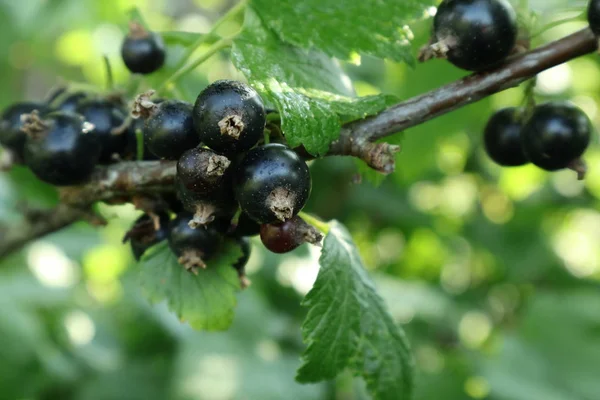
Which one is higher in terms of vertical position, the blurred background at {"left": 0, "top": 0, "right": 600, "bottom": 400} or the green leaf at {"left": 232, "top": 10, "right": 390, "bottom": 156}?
the green leaf at {"left": 232, "top": 10, "right": 390, "bottom": 156}

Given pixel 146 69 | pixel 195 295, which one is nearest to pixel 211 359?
pixel 195 295

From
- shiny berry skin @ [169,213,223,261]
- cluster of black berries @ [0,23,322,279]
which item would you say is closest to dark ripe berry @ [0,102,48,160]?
cluster of black berries @ [0,23,322,279]

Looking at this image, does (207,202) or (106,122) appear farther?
(106,122)

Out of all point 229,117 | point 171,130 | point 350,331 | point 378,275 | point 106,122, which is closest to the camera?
point 229,117

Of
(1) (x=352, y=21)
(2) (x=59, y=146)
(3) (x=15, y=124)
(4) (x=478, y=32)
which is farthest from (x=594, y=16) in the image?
(3) (x=15, y=124)

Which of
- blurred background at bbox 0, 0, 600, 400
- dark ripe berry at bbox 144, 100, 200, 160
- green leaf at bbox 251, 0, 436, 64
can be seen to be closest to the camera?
dark ripe berry at bbox 144, 100, 200, 160

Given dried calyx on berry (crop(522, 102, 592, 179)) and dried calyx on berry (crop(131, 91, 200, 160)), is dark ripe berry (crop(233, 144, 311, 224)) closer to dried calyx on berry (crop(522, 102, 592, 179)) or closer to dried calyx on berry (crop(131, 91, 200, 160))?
dried calyx on berry (crop(131, 91, 200, 160))

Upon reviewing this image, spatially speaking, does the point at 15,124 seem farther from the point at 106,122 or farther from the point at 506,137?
the point at 506,137
